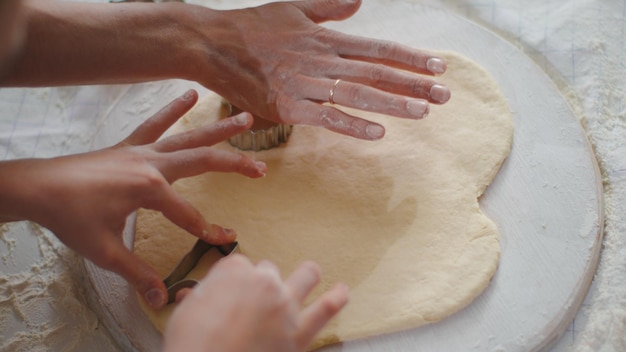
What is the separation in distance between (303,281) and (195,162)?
0.35m

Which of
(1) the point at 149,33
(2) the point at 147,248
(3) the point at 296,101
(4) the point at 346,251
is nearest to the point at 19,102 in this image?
(1) the point at 149,33

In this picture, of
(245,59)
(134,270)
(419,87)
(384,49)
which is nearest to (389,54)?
(384,49)

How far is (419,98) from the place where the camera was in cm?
128

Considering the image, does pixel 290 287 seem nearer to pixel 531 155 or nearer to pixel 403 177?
pixel 403 177

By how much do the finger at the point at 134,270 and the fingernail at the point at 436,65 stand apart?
703 mm

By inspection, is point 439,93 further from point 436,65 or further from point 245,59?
point 245,59

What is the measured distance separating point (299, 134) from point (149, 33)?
0.40 meters

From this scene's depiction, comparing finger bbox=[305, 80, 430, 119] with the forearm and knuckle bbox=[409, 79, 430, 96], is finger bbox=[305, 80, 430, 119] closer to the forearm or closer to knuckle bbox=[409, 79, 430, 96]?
knuckle bbox=[409, 79, 430, 96]

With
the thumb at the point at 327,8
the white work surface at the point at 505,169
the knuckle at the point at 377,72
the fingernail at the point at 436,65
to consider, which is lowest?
the white work surface at the point at 505,169

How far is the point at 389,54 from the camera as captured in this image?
1.34m

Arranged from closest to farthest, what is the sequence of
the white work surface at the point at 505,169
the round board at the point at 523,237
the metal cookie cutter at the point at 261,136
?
1. the round board at the point at 523,237
2. the white work surface at the point at 505,169
3. the metal cookie cutter at the point at 261,136

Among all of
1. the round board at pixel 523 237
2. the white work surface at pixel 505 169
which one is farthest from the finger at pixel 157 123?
the white work surface at pixel 505 169

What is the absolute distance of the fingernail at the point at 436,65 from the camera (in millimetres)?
1302

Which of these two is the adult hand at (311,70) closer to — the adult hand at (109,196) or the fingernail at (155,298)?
the adult hand at (109,196)
